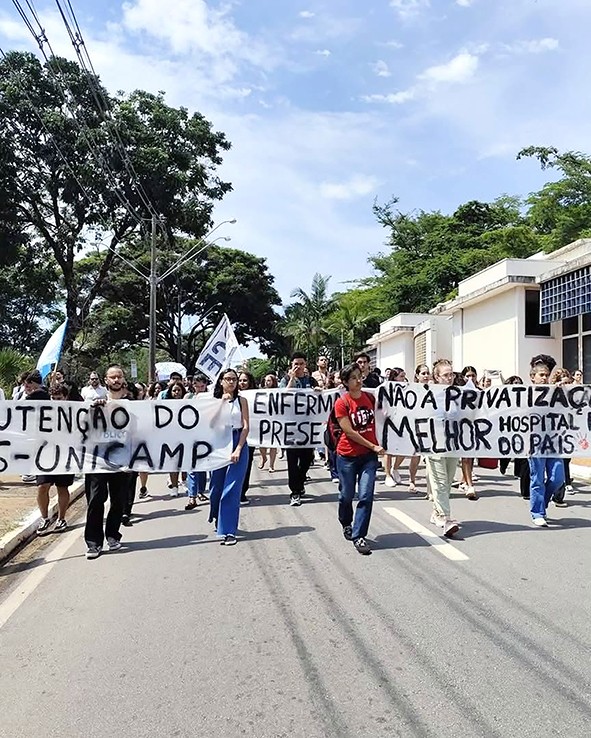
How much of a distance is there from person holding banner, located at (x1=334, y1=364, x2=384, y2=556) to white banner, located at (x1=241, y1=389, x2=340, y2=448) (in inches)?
137

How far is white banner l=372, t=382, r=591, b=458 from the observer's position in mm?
8586

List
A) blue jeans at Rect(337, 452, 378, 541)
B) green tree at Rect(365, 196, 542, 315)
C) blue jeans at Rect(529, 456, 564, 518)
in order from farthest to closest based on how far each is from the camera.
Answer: green tree at Rect(365, 196, 542, 315)
blue jeans at Rect(529, 456, 564, 518)
blue jeans at Rect(337, 452, 378, 541)

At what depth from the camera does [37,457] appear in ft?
24.2

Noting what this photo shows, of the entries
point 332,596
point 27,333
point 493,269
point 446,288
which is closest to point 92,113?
point 493,269

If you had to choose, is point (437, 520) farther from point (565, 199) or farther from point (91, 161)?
point (565, 199)

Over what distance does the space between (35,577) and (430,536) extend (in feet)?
12.3

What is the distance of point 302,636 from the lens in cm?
444

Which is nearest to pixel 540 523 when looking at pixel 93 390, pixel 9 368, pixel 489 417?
pixel 489 417

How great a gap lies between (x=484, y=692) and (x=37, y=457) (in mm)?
5325

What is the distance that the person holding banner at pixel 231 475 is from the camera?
6.93 m

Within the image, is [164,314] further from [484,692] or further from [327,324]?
[484,692]

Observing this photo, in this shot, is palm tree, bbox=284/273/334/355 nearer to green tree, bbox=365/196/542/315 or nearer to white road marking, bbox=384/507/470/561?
green tree, bbox=365/196/542/315

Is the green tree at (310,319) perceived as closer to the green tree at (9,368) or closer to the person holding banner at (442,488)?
the green tree at (9,368)

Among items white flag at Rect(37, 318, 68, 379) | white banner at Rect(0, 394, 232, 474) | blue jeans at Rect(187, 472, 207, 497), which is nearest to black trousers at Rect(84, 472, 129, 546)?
white banner at Rect(0, 394, 232, 474)
